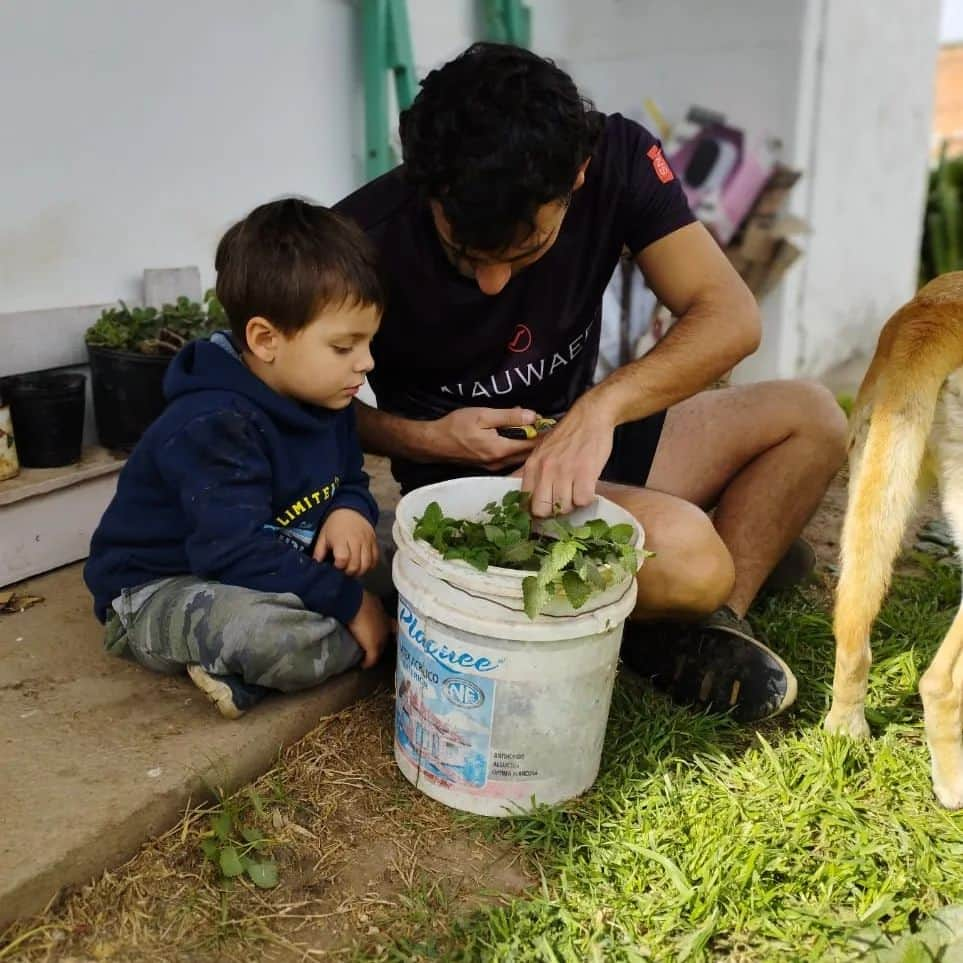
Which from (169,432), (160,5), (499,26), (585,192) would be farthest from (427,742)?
(499,26)

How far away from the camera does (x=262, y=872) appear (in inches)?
75.8

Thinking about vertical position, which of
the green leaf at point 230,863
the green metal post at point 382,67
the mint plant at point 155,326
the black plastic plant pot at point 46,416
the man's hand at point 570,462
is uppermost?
the green metal post at point 382,67

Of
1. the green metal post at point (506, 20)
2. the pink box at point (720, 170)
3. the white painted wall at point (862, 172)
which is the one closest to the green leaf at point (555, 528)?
the green metal post at point (506, 20)

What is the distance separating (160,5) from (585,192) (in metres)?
1.77

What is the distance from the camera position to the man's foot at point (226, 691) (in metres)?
2.25

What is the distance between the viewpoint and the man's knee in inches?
93.1

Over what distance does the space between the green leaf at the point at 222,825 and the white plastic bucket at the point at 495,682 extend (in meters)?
0.40

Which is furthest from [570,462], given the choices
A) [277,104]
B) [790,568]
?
[277,104]

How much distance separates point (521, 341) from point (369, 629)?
34.1 inches

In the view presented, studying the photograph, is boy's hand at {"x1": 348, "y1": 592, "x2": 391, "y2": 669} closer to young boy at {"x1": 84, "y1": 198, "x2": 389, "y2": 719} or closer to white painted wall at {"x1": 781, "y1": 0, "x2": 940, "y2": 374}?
young boy at {"x1": 84, "y1": 198, "x2": 389, "y2": 719}

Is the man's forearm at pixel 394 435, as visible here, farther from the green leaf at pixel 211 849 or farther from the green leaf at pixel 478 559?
the green leaf at pixel 211 849

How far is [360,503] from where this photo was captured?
260 centimetres

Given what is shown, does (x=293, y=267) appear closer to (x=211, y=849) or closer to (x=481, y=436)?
(x=481, y=436)

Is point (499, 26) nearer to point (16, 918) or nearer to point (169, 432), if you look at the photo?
point (169, 432)
